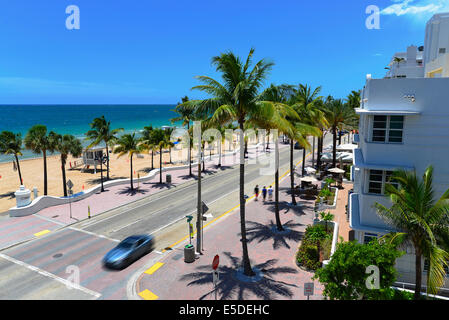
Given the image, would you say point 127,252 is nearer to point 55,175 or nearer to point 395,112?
point 395,112

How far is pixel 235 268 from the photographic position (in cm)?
1609

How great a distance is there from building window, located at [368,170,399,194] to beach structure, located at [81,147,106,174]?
38.3 meters

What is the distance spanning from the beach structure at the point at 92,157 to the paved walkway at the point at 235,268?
27.4 meters

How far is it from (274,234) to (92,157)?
35752mm

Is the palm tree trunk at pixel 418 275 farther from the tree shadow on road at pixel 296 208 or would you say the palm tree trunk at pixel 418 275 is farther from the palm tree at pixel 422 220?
the tree shadow on road at pixel 296 208

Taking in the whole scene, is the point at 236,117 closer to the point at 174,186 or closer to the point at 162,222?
the point at 162,222

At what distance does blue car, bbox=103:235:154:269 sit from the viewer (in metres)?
16.5

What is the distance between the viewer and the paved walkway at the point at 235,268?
45.3 feet

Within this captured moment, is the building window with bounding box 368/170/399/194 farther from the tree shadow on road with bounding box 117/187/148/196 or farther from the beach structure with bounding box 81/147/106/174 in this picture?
the beach structure with bounding box 81/147/106/174

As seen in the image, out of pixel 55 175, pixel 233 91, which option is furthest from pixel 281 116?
pixel 55 175

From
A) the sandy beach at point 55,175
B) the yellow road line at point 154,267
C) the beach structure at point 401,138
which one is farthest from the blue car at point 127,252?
the sandy beach at point 55,175

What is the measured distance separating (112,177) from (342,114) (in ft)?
107

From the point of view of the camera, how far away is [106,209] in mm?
26734
